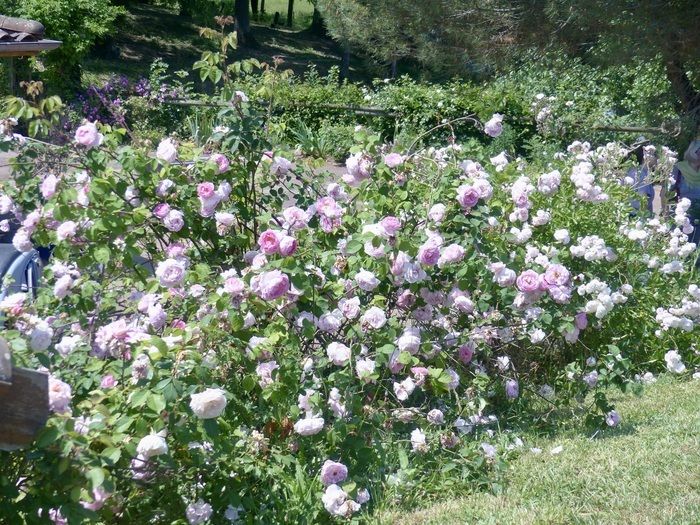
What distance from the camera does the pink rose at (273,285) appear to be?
3547 mm

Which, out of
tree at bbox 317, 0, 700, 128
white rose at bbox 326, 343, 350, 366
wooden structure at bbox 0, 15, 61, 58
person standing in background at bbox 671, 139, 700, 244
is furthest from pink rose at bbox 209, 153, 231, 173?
person standing in background at bbox 671, 139, 700, 244

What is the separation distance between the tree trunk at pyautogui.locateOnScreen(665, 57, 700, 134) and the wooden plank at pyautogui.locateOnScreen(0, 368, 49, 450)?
30.0ft

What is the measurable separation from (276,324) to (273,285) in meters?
0.31

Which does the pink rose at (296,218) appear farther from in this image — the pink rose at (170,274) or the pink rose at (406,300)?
the pink rose at (170,274)

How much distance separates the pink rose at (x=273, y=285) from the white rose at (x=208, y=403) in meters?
0.67

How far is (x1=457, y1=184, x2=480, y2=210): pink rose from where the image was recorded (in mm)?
4414

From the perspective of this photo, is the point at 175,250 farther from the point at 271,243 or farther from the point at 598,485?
the point at 598,485

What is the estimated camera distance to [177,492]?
10.8 ft

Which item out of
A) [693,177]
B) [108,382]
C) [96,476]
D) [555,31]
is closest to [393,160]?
[108,382]

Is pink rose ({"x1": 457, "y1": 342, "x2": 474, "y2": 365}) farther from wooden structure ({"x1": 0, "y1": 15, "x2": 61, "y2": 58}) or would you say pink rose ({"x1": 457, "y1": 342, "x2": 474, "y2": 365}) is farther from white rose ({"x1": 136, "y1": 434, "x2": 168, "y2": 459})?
wooden structure ({"x1": 0, "y1": 15, "x2": 61, "y2": 58})

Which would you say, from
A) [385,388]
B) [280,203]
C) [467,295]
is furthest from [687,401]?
[280,203]

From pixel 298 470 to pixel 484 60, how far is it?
31.1 ft

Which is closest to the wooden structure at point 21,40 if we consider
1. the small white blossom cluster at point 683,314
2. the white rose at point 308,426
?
the small white blossom cluster at point 683,314

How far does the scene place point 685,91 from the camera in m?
10.6
